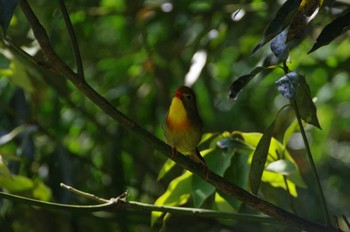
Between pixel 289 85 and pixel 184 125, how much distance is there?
79cm

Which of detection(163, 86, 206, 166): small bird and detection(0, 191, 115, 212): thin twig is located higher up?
detection(163, 86, 206, 166): small bird

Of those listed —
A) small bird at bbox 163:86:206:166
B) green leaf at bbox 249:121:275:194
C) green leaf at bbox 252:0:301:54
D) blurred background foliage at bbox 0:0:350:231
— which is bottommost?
green leaf at bbox 249:121:275:194

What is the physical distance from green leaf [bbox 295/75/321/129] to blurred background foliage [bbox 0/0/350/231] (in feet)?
3.54

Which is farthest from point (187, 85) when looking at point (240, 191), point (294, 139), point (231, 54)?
point (294, 139)

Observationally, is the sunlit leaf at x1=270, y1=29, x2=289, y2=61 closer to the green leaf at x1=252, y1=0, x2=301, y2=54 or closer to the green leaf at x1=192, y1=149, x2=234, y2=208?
the green leaf at x1=252, y1=0, x2=301, y2=54

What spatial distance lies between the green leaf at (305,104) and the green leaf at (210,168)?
0.39 meters

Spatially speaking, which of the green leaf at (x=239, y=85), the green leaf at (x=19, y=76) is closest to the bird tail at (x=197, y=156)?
the green leaf at (x=239, y=85)

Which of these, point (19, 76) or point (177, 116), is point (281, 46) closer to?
point (177, 116)

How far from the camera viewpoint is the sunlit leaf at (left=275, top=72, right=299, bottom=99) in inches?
63.0

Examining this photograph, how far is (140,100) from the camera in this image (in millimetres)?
3846

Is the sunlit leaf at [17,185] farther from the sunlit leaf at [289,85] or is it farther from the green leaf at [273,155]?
the sunlit leaf at [289,85]

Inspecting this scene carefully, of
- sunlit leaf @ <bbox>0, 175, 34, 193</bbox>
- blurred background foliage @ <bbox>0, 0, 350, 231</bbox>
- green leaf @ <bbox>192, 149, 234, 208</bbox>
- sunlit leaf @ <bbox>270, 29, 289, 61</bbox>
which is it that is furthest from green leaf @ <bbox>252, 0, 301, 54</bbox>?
blurred background foliage @ <bbox>0, 0, 350, 231</bbox>

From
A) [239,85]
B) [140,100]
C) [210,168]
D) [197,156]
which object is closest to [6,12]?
[239,85]

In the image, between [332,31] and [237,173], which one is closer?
[332,31]
